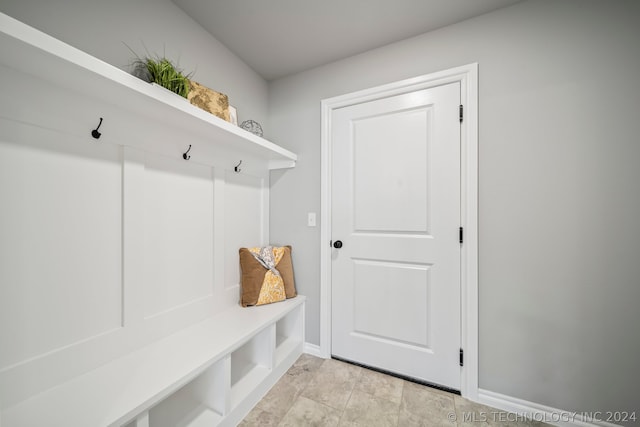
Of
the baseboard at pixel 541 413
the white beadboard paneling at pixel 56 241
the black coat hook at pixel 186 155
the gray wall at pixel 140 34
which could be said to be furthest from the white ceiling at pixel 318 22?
the baseboard at pixel 541 413

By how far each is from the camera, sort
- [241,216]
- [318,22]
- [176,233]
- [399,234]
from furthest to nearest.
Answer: [241,216] → [399,234] → [318,22] → [176,233]

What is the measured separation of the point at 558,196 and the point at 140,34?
93.6 inches

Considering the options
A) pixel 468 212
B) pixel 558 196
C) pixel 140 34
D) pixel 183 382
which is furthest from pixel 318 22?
pixel 183 382

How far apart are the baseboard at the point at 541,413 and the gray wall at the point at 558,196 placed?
3 centimetres

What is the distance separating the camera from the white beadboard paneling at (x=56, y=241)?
2.81 ft

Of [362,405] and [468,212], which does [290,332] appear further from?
[468,212]

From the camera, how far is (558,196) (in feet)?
4.27

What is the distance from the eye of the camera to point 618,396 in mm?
1192

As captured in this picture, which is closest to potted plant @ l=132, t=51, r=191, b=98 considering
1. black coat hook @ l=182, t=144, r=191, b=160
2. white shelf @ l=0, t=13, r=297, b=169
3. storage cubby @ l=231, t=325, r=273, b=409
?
white shelf @ l=0, t=13, r=297, b=169

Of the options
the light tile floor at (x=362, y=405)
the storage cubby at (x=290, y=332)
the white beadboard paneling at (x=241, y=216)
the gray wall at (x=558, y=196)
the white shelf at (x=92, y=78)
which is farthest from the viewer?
the storage cubby at (x=290, y=332)

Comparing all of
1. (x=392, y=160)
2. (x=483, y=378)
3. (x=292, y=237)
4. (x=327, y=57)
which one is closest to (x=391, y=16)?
(x=327, y=57)

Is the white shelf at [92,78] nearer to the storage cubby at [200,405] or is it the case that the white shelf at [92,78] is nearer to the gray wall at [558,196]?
the storage cubby at [200,405]

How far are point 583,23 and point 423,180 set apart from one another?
3.61ft

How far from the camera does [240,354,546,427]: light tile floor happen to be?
4.26 ft
